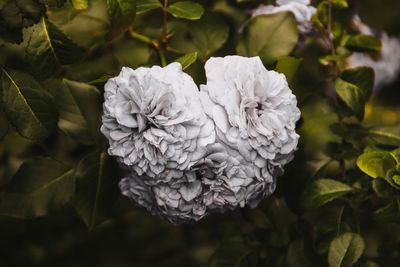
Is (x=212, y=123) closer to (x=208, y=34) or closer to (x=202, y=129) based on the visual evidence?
(x=202, y=129)

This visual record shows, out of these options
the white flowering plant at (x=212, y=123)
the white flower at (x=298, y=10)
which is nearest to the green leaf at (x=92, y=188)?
the white flowering plant at (x=212, y=123)

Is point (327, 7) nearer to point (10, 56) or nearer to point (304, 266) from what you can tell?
point (304, 266)

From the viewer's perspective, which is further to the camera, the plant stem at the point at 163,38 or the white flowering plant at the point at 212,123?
the plant stem at the point at 163,38

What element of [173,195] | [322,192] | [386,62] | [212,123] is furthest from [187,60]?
[386,62]

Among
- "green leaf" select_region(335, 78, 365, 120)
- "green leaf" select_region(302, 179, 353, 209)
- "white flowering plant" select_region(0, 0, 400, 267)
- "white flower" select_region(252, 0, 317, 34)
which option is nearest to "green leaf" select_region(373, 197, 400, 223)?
"white flowering plant" select_region(0, 0, 400, 267)

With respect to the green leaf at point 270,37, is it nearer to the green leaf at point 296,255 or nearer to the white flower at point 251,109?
the white flower at point 251,109

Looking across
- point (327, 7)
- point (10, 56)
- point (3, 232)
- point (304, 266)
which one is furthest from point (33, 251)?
point (327, 7)

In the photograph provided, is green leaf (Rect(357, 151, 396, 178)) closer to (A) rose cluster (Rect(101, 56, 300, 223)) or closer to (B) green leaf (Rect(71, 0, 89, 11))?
(A) rose cluster (Rect(101, 56, 300, 223))

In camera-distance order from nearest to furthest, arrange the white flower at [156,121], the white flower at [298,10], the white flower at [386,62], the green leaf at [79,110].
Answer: the white flower at [156,121] → the green leaf at [79,110] → the white flower at [298,10] → the white flower at [386,62]
